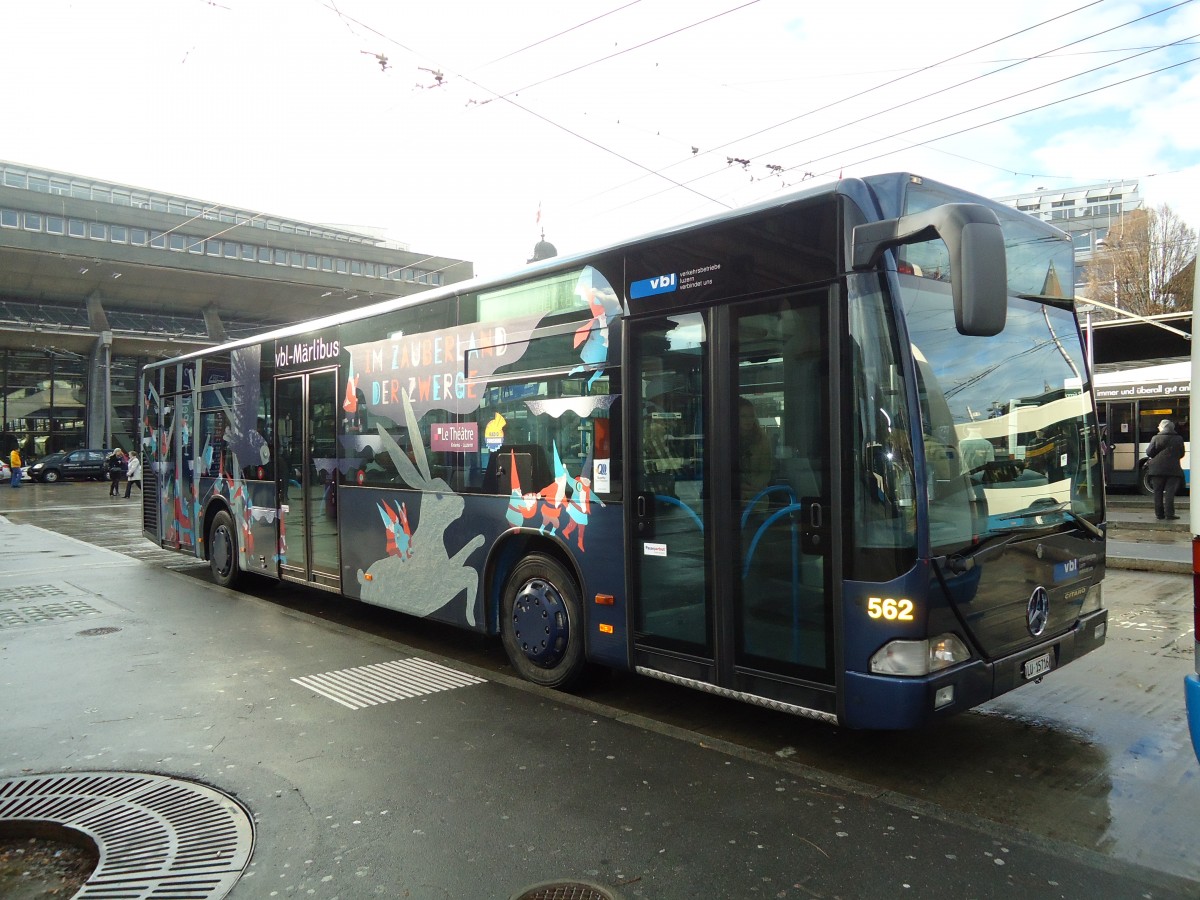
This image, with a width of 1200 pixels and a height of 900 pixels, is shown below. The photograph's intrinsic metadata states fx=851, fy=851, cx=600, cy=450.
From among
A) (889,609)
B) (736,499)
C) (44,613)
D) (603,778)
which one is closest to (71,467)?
(44,613)

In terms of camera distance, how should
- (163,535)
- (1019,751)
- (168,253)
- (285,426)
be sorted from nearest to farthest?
(1019,751) → (285,426) → (163,535) → (168,253)

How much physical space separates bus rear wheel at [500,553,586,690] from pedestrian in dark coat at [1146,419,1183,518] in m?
14.1

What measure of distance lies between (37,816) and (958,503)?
4.78 m

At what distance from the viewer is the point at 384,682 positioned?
651 cm

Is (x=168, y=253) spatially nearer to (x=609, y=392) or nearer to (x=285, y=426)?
(x=285, y=426)

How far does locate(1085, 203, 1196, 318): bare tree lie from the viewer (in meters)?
33.6

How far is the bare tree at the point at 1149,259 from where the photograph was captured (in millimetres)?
33562

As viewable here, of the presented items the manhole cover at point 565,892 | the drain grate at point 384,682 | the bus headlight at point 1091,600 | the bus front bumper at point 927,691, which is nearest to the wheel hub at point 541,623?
the drain grate at point 384,682

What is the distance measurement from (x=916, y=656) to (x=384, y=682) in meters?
4.07

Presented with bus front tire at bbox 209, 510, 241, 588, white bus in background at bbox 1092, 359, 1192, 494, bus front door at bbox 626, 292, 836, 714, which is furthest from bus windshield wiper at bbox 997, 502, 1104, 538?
white bus in background at bbox 1092, 359, 1192, 494

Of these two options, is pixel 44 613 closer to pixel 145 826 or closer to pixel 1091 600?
pixel 145 826

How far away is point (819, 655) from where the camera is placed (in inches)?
174

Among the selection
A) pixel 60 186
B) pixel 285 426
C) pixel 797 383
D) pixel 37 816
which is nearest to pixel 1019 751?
pixel 797 383

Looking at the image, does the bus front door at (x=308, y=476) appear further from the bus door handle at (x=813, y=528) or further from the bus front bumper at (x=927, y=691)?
the bus front bumper at (x=927, y=691)
